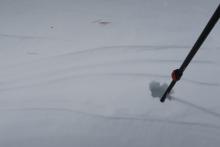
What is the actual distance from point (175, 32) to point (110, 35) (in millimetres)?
186

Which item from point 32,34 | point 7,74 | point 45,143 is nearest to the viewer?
point 45,143

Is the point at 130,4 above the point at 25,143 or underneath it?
above

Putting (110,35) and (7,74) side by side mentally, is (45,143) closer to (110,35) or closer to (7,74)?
(7,74)

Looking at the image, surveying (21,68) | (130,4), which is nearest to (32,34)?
(21,68)

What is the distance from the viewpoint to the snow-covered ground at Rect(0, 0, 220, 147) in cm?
70

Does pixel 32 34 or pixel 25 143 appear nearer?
pixel 25 143

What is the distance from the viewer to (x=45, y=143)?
69 cm

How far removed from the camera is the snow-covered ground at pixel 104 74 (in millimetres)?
699

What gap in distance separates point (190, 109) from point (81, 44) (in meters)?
0.36

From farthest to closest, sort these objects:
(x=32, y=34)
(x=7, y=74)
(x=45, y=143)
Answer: (x=32, y=34) < (x=7, y=74) < (x=45, y=143)

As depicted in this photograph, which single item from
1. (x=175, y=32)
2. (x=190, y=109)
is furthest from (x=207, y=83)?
(x=175, y=32)

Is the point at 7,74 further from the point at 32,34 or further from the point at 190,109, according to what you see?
the point at 190,109

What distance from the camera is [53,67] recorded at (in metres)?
0.86

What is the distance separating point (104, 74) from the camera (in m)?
0.82
